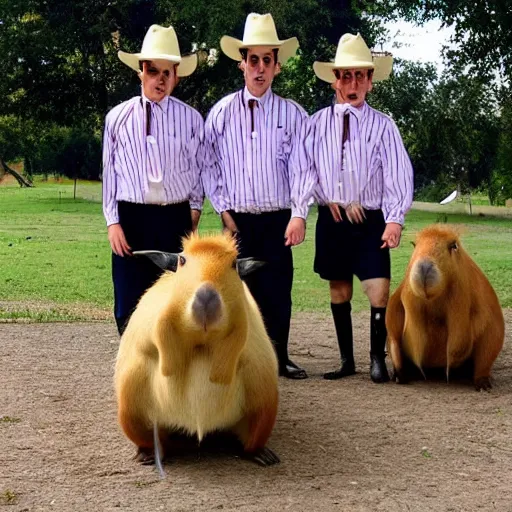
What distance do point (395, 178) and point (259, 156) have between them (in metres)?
0.98

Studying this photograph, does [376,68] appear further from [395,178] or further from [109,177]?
[109,177]

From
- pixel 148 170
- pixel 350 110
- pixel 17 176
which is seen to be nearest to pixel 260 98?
pixel 350 110

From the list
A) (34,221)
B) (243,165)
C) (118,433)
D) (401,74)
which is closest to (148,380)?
(118,433)

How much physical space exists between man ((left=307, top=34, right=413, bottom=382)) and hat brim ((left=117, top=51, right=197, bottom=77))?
970 millimetres

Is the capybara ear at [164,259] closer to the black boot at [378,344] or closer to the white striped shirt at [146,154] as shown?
the white striped shirt at [146,154]

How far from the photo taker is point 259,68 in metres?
6.54

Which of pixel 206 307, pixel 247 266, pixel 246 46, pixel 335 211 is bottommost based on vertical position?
pixel 206 307

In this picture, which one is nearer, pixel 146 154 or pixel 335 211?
pixel 146 154

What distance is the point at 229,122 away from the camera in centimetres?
662

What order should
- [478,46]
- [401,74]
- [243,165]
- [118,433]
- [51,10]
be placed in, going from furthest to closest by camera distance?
[401,74] → [51,10] → [478,46] → [243,165] → [118,433]

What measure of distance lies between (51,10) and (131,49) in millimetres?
2917

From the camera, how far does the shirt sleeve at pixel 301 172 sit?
257 inches

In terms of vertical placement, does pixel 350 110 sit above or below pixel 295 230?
above

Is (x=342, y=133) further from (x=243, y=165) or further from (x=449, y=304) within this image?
(x=449, y=304)
